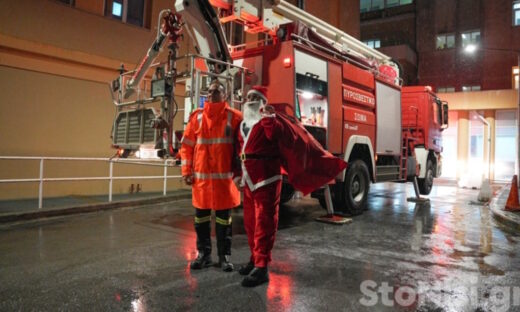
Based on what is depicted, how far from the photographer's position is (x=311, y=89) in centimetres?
677

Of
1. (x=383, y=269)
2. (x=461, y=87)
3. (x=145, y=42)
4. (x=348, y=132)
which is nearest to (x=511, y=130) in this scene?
(x=461, y=87)

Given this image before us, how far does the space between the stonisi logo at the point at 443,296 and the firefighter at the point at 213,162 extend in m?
1.48

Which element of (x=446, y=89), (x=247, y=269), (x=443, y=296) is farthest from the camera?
(x=446, y=89)

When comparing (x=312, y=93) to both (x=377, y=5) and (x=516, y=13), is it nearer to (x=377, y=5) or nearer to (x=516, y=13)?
(x=516, y=13)

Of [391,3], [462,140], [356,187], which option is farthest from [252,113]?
[391,3]

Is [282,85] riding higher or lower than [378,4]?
lower

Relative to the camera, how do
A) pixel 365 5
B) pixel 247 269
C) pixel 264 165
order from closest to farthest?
pixel 264 165, pixel 247 269, pixel 365 5

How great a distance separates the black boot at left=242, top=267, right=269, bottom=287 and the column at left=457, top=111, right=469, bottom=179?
22.3 meters

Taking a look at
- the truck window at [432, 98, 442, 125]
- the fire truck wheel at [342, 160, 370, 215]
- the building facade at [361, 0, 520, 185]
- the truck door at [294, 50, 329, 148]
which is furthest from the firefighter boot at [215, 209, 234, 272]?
the building facade at [361, 0, 520, 185]

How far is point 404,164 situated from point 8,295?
8809mm

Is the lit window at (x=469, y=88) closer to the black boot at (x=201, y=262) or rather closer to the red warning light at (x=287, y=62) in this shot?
the red warning light at (x=287, y=62)

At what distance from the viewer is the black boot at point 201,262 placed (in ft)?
13.6

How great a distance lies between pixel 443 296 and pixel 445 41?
2865 centimetres

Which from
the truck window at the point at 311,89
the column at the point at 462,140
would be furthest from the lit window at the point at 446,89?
the truck window at the point at 311,89
